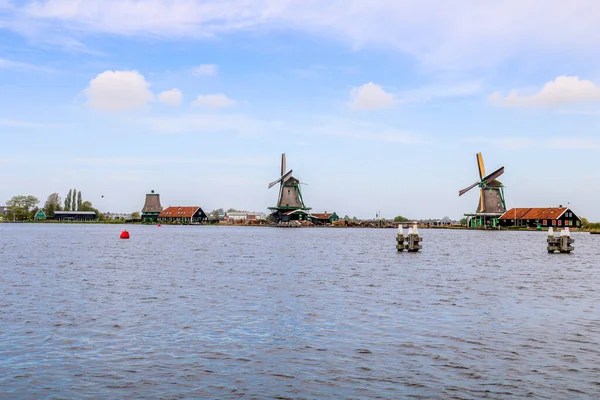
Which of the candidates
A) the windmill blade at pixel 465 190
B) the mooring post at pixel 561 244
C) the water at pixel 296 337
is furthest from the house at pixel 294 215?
the water at pixel 296 337

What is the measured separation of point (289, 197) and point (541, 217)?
6159 centimetres

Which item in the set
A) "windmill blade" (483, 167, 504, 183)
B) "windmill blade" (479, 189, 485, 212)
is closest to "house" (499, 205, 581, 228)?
"windmill blade" (479, 189, 485, 212)

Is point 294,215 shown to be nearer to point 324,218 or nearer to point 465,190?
point 324,218

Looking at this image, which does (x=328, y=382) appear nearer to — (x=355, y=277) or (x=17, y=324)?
(x=17, y=324)

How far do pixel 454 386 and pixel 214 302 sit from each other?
12779 millimetres

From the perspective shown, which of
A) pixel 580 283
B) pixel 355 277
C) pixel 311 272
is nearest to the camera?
pixel 580 283

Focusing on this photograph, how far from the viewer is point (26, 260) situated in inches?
1737

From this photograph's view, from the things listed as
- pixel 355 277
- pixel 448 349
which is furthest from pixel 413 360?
pixel 355 277

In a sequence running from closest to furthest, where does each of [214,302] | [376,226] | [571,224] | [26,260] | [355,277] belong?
[214,302] → [355,277] → [26,260] → [571,224] → [376,226]

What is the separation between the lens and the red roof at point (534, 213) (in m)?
129

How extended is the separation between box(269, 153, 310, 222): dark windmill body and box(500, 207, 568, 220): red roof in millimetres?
51128

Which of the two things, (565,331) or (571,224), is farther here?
(571,224)

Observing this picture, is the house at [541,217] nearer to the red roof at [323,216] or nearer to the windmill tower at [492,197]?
the windmill tower at [492,197]

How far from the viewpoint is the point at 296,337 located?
16.9 metres
